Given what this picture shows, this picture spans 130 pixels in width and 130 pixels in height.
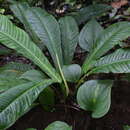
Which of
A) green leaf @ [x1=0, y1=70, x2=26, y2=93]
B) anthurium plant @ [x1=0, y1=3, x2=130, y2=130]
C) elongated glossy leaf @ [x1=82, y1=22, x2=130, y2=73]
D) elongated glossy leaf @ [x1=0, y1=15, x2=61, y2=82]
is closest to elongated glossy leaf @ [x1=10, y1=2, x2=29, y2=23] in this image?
anthurium plant @ [x1=0, y1=3, x2=130, y2=130]

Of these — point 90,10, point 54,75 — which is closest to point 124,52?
point 54,75

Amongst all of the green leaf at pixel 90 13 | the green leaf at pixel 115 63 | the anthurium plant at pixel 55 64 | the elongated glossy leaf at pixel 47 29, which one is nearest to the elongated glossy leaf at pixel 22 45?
the anthurium plant at pixel 55 64

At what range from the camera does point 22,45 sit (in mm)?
1437

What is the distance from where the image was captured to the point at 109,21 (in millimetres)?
2195

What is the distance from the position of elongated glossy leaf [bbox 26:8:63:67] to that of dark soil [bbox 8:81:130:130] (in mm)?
308

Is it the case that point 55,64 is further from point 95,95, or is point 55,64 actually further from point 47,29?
point 95,95

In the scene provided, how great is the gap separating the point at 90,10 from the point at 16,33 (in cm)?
79

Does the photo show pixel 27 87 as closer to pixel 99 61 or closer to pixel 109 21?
pixel 99 61

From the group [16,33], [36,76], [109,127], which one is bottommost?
[109,127]

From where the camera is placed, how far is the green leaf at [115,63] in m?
1.22

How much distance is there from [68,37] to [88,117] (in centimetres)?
53

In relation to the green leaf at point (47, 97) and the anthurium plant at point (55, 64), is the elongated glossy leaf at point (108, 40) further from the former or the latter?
the green leaf at point (47, 97)

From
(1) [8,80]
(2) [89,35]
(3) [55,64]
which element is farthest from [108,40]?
(1) [8,80]

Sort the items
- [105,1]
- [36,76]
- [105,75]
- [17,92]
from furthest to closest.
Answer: [105,1] → [105,75] → [36,76] → [17,92]
